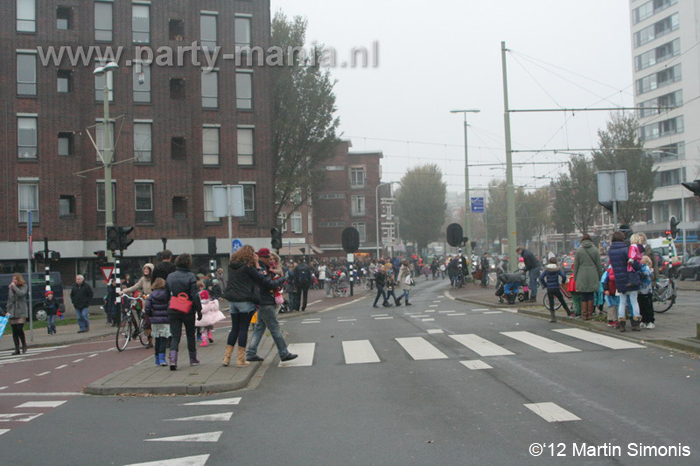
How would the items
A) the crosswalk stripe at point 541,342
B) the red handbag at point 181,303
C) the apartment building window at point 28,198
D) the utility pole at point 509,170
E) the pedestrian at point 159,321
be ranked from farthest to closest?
the apartment building window at point 28,198 → the utility pole at point 509,170 → the pedestrian at point 159,321 → the crosswalk stripe at point 541,342 → the red handbag at point 181,303

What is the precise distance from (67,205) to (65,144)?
3.19m

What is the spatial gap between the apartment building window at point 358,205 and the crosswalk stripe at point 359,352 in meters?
67.5

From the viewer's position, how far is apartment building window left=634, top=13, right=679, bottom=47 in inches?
2651

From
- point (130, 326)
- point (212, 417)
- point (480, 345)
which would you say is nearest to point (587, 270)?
point (480, 345)

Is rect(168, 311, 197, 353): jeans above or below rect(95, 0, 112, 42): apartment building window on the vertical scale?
below

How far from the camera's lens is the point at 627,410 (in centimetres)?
680

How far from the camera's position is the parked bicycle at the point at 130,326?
14.8 meters

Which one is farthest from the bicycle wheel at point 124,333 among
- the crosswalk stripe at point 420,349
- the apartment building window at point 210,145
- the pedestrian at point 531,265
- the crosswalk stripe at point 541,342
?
the apartment building window at point 210,145

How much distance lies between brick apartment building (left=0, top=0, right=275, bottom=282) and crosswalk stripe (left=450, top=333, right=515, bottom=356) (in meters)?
25.0

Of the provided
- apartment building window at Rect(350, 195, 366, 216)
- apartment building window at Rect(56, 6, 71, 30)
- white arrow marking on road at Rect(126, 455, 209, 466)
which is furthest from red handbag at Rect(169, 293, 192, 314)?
apartment building window at Rect(350, 195, 366, 216)

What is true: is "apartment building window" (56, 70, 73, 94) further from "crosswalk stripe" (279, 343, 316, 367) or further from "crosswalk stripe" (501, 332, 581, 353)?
"crosswalk stripe" (501, 332, 581, 353)

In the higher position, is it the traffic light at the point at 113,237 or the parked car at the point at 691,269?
the traffic light at the point at 113,237

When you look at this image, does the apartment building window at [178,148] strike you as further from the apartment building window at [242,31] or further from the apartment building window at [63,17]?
the apartment building window at [63,17]

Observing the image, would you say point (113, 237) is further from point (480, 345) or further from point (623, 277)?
point (623, 277)
